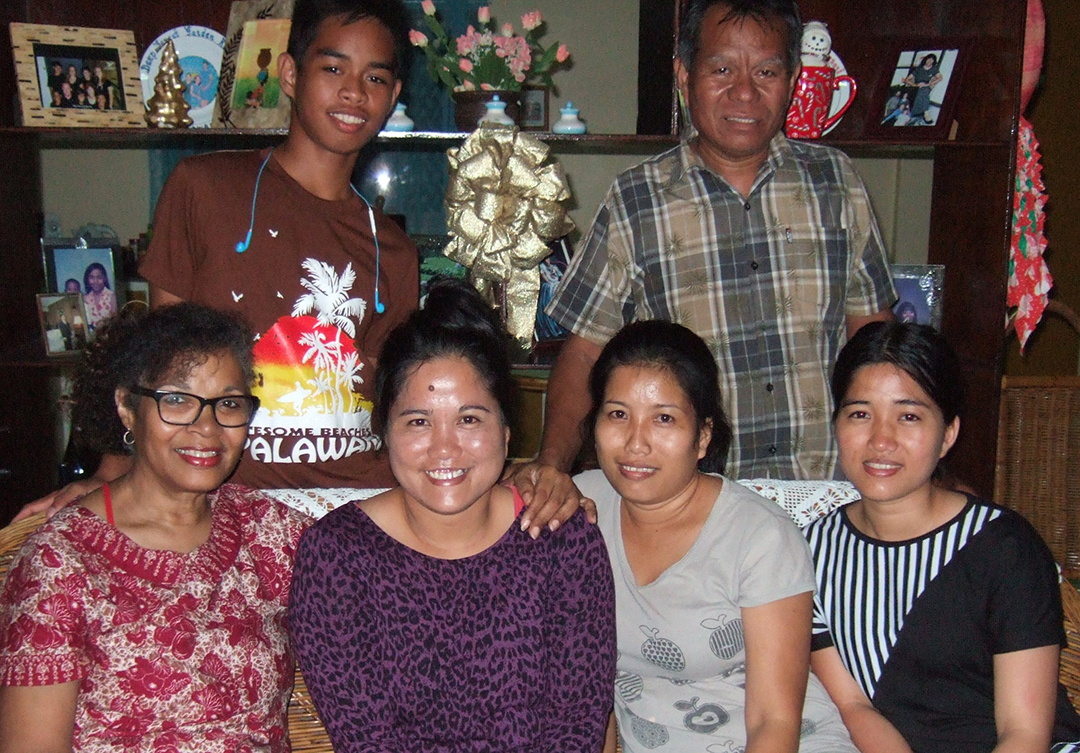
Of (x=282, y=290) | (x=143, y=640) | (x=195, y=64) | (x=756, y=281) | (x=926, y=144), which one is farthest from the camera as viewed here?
(x=195, y=64)

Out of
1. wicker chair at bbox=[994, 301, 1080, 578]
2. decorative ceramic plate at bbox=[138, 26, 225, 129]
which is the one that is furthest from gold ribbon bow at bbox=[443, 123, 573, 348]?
wicker chair at bbox=[994, 301, 1080, 578]

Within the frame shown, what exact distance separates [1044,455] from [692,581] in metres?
2.37

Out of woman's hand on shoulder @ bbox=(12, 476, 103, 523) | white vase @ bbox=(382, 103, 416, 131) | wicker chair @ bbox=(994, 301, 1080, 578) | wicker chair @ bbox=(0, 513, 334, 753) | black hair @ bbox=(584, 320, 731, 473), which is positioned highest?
white vase @ bbox=(382, 103, 416, 131)

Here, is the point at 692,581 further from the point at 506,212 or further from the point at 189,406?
the point at 506,212

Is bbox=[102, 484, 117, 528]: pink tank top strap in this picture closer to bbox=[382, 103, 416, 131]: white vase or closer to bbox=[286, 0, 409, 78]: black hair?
bbox=[286, 0, 409, 78]: black hair

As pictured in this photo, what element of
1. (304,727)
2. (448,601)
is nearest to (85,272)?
(304,727)

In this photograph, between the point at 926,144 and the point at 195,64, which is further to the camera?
the point at 195,64

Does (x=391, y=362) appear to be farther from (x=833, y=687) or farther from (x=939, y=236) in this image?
(x=939, y=236)

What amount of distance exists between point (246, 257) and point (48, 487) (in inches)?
70.9

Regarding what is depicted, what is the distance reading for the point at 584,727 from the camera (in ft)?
4.78

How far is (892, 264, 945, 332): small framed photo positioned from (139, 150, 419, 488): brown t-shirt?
1797 mm

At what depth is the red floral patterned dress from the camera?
1306 mm

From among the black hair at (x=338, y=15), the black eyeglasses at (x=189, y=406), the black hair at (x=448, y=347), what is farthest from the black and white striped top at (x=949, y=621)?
the black hair at (x=338, y=15)

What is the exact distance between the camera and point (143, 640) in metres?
1.37
